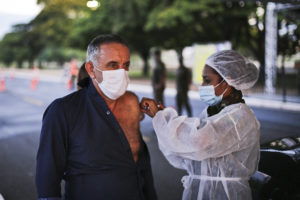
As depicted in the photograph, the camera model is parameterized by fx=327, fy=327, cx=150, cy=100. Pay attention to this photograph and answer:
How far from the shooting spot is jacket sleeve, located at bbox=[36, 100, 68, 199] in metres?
1.88

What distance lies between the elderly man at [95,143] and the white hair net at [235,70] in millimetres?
649

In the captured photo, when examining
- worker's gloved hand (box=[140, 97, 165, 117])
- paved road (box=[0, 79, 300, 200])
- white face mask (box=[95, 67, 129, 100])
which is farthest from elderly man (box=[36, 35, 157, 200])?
paved road (box=[0, 79, 300, 200])

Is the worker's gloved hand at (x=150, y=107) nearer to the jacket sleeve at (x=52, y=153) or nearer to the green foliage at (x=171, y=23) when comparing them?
the jacket sleeve at (x=52, y=153)

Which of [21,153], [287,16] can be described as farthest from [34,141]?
[287,16]

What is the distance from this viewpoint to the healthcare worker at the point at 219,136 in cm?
203

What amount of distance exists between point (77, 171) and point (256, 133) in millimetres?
1168

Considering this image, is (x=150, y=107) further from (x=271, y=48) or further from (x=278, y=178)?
(x=271, y=48)

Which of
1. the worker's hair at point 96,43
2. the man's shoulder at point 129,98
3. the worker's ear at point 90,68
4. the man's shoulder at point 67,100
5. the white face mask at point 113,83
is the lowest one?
the man's shoulder at point 129,98

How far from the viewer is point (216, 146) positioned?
202cm

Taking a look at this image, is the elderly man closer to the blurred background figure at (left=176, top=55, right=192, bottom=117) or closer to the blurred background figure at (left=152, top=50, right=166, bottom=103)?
the blurred background figure at (left=152, top=50, right=166, bottom=103)

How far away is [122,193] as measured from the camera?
203 centimetres

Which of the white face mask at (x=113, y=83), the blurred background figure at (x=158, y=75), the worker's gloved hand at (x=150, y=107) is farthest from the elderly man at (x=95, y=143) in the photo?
the blurred background figure at (x=158, y=75)

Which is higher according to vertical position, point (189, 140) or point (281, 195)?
Result: point (189, 140)

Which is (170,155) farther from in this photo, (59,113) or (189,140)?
(59,113)
